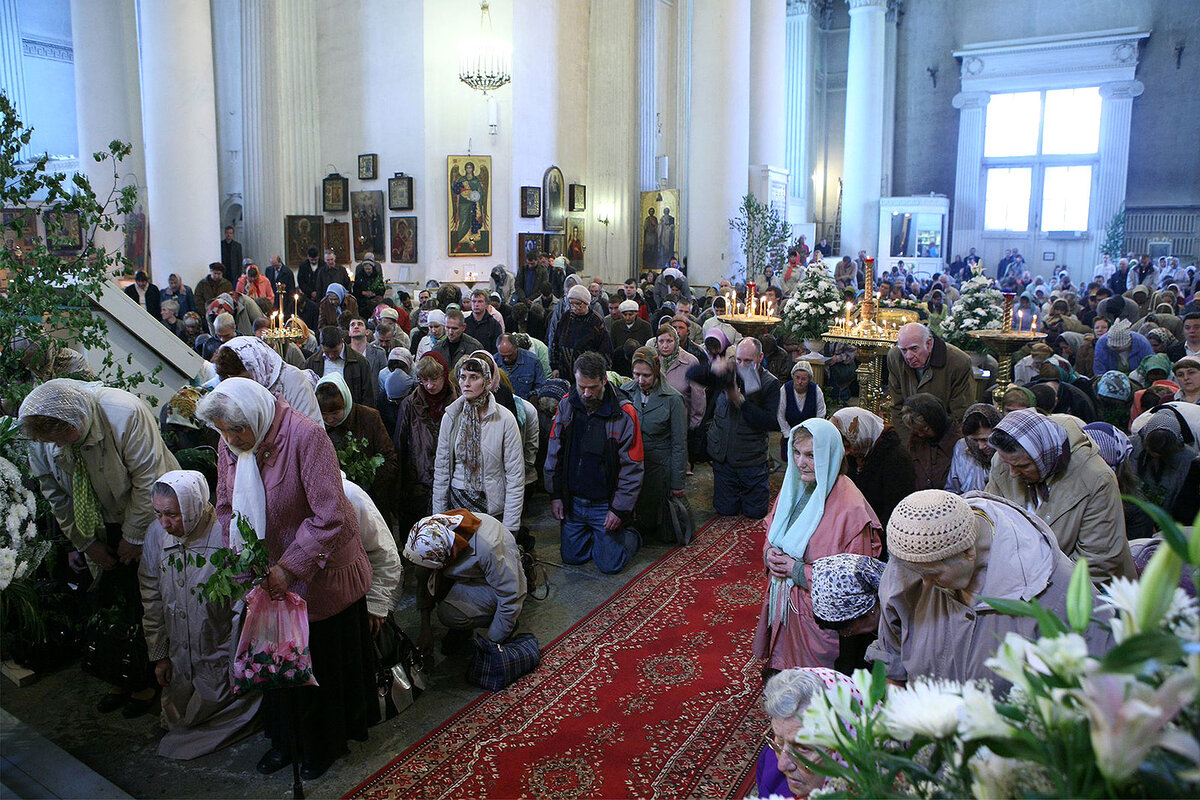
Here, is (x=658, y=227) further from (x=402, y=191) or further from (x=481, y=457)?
(x=481, y=457)

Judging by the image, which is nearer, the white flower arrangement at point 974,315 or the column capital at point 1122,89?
the white flower arrangement at point 974,315

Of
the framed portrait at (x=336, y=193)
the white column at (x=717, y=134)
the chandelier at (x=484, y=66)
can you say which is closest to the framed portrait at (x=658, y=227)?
the white column at (x=717, y=134)

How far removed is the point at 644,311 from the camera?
40.1 ft

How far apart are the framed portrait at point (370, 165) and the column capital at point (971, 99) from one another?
2043cm

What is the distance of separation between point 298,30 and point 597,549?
14353 mm

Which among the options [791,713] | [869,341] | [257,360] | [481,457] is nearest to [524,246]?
[869,341]

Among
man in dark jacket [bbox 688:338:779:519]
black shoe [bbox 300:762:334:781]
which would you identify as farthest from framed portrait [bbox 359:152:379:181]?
black shoe [bbox 300:762:334:781]

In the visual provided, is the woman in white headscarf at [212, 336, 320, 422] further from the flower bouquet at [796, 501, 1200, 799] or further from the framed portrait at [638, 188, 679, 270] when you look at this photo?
the framed portrait at [638, 188, 679, 270]

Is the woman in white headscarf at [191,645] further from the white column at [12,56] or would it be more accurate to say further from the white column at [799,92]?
the white column at [799,92]

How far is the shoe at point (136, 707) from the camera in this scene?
4.41 metres

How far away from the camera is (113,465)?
4.27m

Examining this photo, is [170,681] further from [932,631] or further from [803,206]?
[803,206]

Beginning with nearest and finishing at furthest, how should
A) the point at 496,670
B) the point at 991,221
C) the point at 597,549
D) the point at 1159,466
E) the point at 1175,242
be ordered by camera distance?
the point at 496,670, the point at 1159,466, the point at 597,549, the point at 1175,242, the point at 991,221

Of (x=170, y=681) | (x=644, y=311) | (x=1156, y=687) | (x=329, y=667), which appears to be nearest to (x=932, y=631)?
(x=1156, y=687)
